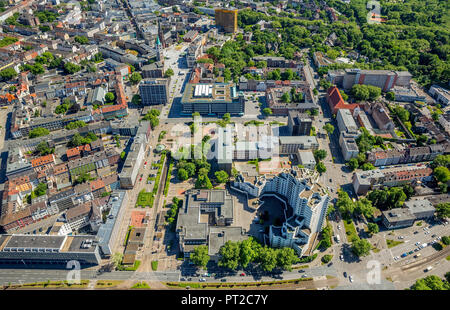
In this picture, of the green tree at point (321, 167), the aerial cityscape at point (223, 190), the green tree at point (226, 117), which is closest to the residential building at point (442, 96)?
the aerial cityscape at point (223, 190)

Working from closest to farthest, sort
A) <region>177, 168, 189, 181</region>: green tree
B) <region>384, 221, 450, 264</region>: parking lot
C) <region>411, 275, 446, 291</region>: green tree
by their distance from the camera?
<region>411, 275, 446, 291</region>: green tree, <region>384, 221, 450, 264</region>: parking lot, <region>177, 168, 189, 181</region>: green tree

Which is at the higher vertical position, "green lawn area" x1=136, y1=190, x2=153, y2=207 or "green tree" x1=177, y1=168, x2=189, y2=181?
"green tree" x1=177, y1=168, x2=189, y2=181

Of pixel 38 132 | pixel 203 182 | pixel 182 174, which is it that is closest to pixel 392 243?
pixel 203 182

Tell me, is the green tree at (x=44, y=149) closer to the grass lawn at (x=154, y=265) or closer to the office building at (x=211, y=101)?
the office building at (x=211, y=101)

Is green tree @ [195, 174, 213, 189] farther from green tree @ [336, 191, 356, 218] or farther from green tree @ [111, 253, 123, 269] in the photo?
green tree @ [336, 191, 356, 218]

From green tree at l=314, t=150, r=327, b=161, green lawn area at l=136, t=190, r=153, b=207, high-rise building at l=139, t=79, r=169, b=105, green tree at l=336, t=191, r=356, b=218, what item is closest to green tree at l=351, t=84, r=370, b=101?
green tree at l=314, t=150, r=327, b=161

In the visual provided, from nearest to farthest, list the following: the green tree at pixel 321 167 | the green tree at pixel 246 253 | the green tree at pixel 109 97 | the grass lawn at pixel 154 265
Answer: the green tree at pixel 246 253, the grass lawn at pixel 154 265, the green tree at pixel 321 167, the green tree at pixel 109 97

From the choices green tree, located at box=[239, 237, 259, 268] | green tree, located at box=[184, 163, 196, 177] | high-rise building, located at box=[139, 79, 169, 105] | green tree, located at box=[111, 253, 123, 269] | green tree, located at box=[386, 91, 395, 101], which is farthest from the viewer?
green tree, located at box=[386, 91, 395, 101]
